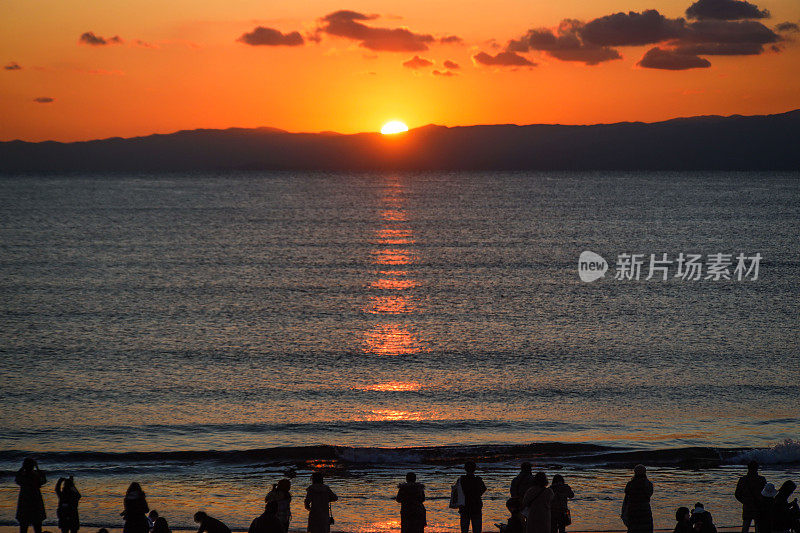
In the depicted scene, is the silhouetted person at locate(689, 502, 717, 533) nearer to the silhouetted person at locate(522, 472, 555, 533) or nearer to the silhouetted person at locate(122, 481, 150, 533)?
the silhouetted person at locate(522, 472, 555, 533)

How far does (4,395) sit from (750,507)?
90.4 ft

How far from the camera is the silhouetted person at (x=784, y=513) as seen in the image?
42.8 feet

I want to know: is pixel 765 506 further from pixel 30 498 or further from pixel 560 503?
pixel 30 498

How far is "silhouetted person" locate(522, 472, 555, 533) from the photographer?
12.8 m

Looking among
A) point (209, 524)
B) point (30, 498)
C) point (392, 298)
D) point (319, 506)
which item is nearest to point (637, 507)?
point (319, 506)

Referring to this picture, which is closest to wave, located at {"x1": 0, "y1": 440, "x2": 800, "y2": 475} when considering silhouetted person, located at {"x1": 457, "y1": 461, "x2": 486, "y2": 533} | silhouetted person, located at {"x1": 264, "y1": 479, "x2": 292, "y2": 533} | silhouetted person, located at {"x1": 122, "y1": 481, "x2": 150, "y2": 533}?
silhouetted person, located at {"x1": 457, "y1": 461, "x2": 486, "y2": 533}

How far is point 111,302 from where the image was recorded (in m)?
55.2

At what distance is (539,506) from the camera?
41.9 ft

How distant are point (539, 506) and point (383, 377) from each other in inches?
919

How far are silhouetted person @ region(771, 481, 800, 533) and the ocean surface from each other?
15.8ft

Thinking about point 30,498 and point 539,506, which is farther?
point 30,498

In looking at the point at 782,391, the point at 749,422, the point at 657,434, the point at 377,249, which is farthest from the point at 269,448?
the point at 377,249

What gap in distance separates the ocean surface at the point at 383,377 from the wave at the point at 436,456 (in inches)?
3.5

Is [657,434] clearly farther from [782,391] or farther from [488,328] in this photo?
[488,328]
